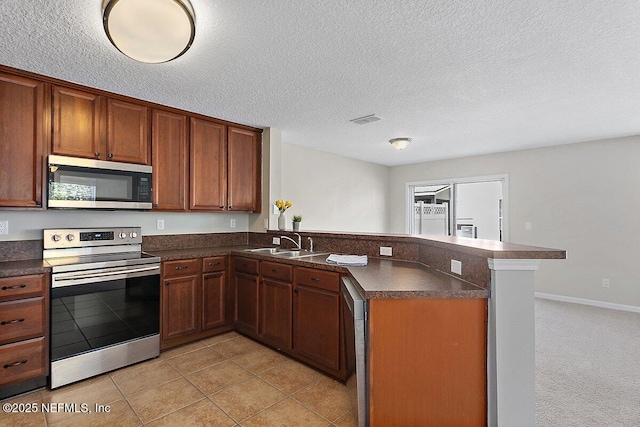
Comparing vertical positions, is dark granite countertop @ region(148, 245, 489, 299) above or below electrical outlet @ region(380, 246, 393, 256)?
below

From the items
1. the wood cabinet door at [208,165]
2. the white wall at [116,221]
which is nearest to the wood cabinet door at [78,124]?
the white wall at [116,221]

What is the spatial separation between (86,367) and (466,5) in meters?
3.50

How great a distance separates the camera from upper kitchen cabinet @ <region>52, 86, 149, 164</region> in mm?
2621

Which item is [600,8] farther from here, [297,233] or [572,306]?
[572,306]

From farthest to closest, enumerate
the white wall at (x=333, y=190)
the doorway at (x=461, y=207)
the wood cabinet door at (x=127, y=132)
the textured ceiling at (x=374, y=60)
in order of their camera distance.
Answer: the doorway at (x=461, y=207), the white wall at (x=333, y=190), the wood cabinet door at (x=127, y=132), the textured ceiling at (x=374, y=60)

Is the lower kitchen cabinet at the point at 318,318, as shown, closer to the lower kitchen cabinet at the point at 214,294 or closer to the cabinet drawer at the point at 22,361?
the lower kitchen cabinet at the point at 214,294

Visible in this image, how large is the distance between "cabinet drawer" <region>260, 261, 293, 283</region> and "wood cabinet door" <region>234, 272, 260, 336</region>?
163mm

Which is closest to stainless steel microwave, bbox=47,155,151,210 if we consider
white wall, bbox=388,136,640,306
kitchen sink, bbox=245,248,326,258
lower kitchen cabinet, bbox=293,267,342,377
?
kitchen sink, bbox=245,248,326,258

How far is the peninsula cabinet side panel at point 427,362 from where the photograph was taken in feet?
5.49

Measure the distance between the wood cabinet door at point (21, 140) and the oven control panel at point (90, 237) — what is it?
33cm

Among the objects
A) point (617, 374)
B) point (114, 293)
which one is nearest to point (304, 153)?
point (114, 293)

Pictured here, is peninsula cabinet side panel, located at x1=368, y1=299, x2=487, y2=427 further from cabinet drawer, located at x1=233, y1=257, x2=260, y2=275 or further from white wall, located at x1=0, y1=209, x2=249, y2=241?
white wall, located at x1=0, y1=209, x2=249, y2=241

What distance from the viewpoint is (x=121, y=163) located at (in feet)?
9.59

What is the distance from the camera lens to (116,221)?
10.4 feet
